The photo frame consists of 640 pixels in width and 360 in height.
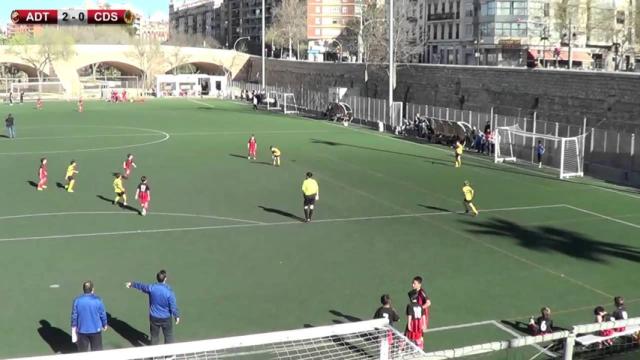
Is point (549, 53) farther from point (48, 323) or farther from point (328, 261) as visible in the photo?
point (48, 323)

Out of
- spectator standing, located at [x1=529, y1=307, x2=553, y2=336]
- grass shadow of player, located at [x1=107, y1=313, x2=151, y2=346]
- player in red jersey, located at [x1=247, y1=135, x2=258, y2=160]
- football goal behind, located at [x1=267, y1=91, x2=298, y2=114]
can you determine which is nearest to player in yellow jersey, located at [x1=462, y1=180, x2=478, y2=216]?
spectator standing, located at [x1=529, y1=307, x2=553, y2=336]

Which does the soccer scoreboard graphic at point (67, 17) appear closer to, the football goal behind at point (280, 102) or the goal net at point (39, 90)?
the football goal behind at point (280, 102)

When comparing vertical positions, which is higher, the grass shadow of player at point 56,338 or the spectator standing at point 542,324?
the spectator standing at point 542,324

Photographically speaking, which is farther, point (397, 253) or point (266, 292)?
point (397, 253)

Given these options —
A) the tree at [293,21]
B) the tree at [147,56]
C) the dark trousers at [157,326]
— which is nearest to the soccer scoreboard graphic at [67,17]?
the dark trousers at [157,326]

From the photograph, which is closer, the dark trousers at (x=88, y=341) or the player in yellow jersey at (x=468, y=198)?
the dark trousers at (x=88, y=341)

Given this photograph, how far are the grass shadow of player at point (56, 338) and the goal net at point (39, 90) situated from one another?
77965mm

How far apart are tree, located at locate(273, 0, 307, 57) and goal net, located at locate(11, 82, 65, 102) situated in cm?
4195

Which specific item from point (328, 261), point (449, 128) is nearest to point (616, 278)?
point (328, 261)

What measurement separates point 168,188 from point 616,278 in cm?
1782

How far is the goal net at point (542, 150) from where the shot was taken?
34.7 meters

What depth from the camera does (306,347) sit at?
1130 centimetres

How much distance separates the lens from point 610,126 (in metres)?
39.9

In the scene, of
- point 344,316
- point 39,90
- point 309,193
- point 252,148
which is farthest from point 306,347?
point 39,90
